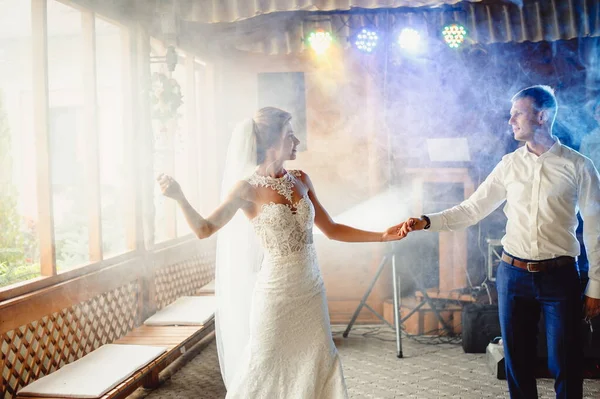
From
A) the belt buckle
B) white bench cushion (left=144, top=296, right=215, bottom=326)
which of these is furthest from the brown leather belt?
white bench cushion (left=144, top=296, right=215, bottom=326)

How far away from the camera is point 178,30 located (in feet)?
17.6

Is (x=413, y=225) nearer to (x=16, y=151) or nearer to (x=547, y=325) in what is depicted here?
(x=547, y=325)

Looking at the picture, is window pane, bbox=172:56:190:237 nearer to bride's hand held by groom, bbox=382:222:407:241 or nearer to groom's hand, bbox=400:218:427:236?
bride's hand held by groom, bbox=382:222:407:241

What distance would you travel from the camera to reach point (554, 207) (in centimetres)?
328

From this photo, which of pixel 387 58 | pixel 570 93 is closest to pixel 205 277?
pixel 387 58

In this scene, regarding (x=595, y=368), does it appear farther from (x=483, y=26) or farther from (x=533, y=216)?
(x=483, y=26)

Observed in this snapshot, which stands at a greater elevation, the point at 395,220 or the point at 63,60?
the point at 63,60

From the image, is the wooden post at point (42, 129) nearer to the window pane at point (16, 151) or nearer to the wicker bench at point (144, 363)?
the wicker bench at point (144, 363)

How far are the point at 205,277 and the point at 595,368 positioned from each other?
166 inches

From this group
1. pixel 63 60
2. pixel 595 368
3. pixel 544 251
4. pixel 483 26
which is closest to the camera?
pixel 544 251

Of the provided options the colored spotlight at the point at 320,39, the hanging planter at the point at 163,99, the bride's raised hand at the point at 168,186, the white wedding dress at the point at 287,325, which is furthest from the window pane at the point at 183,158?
the bride's raised hand at the point at 168,186

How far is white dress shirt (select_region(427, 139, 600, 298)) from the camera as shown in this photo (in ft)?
10.6

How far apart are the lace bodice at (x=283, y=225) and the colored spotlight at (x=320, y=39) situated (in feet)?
12.1

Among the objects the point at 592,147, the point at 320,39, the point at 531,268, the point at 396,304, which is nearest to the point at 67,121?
the point at 320,39
